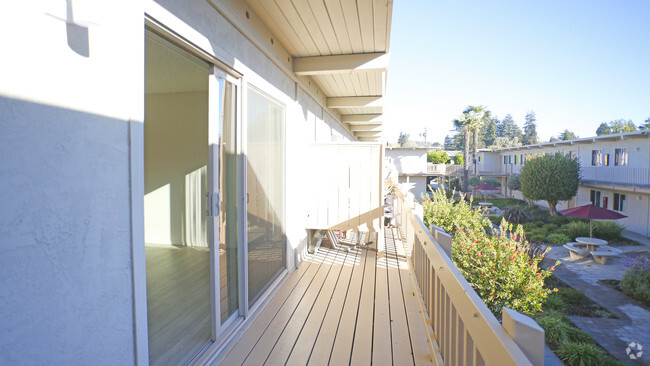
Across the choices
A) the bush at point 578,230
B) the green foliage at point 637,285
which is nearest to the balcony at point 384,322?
the green foliage at point 637,285

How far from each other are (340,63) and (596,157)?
2066 cm

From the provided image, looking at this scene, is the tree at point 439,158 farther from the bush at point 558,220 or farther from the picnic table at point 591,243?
the picnic table at point 591,243

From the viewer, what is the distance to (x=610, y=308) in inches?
294

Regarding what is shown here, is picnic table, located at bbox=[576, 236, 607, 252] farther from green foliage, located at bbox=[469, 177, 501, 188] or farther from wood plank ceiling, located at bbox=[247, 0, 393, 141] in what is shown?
green foliage, located at bbox=[469, 177, 501, 188]

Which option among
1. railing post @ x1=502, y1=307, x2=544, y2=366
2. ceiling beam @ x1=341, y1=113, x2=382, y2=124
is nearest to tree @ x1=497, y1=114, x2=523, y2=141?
ceiling beam @ x1=341, y1=113, x2=382, y2=124

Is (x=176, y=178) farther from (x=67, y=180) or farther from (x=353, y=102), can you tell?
(x=67, y=180)

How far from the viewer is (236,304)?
2.72m

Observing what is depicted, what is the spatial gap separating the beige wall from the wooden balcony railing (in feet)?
11.5

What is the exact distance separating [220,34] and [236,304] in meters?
2.06

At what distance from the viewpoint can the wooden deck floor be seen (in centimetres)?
238

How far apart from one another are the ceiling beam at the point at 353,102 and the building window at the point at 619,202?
17355 mm

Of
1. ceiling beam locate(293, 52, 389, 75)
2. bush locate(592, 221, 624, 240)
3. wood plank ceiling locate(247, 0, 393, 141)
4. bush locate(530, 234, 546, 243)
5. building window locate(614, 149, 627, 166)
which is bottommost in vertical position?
bush locate(530, 234, 546, 243)

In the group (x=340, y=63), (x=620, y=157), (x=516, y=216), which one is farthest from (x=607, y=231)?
(x=340, y=63)

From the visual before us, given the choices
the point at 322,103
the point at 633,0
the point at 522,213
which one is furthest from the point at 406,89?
the point at 322,103
